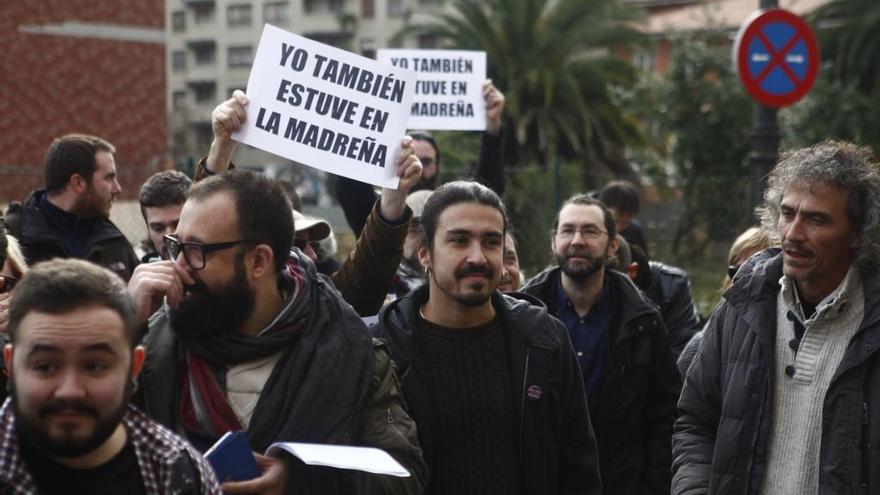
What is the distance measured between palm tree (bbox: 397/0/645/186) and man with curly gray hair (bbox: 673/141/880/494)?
65.2 feet

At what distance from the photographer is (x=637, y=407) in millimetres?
5234

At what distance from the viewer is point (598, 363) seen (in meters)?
5.37

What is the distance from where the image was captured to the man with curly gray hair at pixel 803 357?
3695 millimetres

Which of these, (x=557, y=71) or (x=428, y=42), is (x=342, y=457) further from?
(x=428, y=42)

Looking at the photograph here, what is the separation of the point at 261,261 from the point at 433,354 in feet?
3.06

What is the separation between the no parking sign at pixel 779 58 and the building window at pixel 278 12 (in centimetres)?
5530

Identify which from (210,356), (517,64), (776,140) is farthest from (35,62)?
(210,356)

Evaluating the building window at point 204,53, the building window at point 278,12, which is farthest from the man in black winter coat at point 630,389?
the building window at point 204,53

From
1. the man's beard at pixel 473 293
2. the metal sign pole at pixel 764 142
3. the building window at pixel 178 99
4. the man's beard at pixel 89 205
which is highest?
the building window at pixel 178 99

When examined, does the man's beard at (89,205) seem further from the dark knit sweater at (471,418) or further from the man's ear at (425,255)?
the dark knit sweater at (471,418)

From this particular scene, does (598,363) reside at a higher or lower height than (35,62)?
lower

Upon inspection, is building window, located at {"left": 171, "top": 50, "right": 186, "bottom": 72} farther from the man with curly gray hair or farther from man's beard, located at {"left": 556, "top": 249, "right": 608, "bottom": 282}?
the man with curly gray hair

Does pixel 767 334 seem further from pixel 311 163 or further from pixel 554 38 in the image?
pixel 554 38

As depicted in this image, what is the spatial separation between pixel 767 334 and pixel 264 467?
70.1 inches
